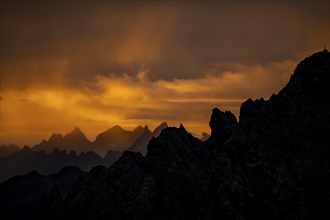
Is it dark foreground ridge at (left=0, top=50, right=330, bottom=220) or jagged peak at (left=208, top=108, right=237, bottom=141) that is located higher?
jagged peak at (left=208, top=108, right=237, bottom=141)

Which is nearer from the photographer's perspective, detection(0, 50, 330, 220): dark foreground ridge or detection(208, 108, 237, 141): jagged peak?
detection(0, 50, 330, 220): dark foreground ridge

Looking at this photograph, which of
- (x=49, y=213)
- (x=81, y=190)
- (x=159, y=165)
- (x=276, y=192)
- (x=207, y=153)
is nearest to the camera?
(x=276, y=192)

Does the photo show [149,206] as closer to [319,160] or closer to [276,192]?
[276,192]

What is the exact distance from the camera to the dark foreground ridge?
98375mm

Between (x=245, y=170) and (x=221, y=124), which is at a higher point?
(x=221, y=124)

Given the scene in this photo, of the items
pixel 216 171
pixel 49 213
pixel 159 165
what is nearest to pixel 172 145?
pixel 159 165

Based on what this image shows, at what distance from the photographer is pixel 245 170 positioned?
10581 centimetres

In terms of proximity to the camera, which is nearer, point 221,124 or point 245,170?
point 245,170

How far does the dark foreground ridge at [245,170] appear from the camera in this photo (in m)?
98.4

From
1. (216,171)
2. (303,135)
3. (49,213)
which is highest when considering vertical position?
(303,135)

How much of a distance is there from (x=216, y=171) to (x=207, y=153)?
16.6 m

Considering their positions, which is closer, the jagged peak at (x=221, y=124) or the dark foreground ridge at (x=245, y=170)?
the dark foreground ridge at (x=245, y=170)

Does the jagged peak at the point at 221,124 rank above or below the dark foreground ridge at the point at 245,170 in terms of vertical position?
above

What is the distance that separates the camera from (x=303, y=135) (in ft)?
352
